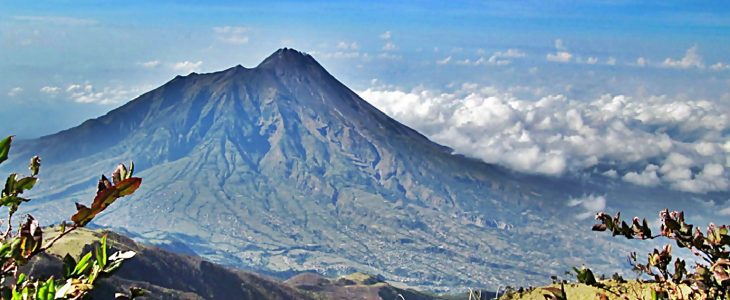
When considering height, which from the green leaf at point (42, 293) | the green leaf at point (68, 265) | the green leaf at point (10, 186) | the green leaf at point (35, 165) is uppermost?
the green leaf at point (35, 165)

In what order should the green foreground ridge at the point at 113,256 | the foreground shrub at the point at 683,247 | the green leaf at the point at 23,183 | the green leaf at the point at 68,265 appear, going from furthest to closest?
the foreground shrub at the point at 683,247
the green leaf at the point at 23,183
the green leaf at the point at 68,265
the green foreground ridge at the point at 113,256

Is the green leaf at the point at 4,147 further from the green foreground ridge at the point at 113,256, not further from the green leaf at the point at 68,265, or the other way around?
the green leaf at the point at 68,265

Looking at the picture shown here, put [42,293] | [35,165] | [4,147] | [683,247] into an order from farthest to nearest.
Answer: [683,247] → [35,165] → [4,147] → [42,293]

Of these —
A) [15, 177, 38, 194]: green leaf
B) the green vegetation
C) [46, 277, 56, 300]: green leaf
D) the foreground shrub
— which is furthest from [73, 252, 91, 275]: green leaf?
the foreground shrub

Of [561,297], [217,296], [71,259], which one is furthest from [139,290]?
[217,296]

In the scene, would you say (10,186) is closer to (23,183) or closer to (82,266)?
(23,183)

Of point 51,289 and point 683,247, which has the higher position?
point 683,247

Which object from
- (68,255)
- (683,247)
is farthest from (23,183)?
(683,247)

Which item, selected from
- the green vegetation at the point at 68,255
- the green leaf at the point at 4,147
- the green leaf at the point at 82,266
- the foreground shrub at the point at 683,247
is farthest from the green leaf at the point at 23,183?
the foreground shrub at the point at 683,247

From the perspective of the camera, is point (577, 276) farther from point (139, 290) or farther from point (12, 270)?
point (12, 270)

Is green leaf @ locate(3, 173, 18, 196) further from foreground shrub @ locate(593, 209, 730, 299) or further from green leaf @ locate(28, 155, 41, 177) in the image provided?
foreground shrub @ locate(593, 209, 730, 299)
